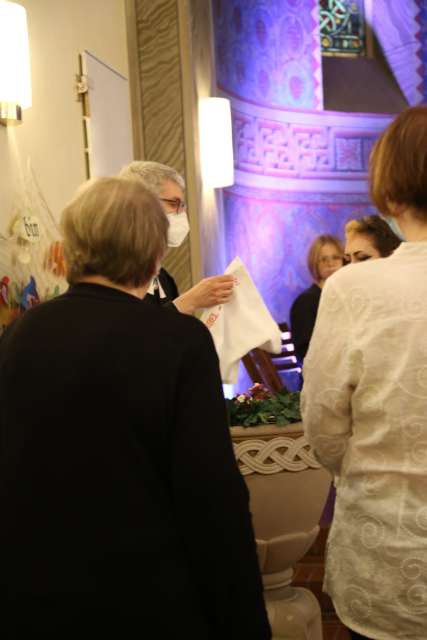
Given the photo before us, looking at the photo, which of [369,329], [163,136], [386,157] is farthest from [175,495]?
[163,136]

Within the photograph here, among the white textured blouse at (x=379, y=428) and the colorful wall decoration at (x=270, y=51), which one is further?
the colorful wall decoration at (x=270, y=51)

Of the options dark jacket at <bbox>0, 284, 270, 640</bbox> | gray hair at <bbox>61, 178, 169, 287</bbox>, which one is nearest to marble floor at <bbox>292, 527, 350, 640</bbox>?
dark jacket at <bbox>0, 284, 270, 640</bbox>

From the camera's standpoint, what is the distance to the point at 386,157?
1.86m

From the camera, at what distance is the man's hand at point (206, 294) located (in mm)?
3061

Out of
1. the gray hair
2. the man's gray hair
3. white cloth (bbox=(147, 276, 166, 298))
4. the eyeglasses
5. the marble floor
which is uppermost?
the gray hair

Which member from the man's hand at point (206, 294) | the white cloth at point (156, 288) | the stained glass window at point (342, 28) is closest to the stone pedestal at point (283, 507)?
the man's hand at point (206, 294)

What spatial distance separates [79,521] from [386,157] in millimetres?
860

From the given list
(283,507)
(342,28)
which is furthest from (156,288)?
(342,28)

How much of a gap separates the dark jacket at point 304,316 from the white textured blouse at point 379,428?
4.04 meters

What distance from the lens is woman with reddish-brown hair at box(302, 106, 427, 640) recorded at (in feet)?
5.87

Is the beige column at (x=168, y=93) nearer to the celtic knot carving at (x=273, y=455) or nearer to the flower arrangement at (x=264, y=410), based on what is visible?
the flower arrangement at (x=264, y=410)

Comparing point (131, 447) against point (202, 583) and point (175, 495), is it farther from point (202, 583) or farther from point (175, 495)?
point (202, 583)

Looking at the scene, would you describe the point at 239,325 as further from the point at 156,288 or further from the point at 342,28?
the point at 342,28

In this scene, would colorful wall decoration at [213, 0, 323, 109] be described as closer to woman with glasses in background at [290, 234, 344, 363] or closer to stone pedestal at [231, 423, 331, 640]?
woman with glasses in background at [290, 234, 344, 363]
